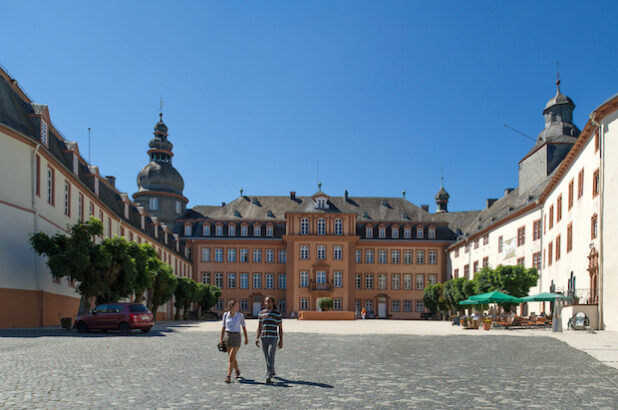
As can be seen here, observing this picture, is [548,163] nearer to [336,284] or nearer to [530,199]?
[530,199]

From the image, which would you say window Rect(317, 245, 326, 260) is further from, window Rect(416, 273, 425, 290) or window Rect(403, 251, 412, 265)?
window Rect(416, 273, 425, 290)

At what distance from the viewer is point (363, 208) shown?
84.8m

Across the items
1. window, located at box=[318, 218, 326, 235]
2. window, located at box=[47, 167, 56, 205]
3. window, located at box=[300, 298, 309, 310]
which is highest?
window, located at box=[47, 167, 56, 205]

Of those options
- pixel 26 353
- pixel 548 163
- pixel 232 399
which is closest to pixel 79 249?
pixel 26 353

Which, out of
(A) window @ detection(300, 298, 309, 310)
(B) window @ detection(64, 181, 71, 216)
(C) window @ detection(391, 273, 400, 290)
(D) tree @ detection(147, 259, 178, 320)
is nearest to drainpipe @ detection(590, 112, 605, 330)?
(D) tree @ detection(147, 259, 178, 320)

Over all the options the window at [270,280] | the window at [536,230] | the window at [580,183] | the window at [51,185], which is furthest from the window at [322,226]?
the window at [51,185]

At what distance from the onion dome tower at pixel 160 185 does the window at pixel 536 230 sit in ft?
148

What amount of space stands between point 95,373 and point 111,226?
36088mm

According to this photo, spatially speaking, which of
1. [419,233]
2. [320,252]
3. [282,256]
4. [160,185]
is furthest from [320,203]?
[160,185]

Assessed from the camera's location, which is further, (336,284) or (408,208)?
(408,208)

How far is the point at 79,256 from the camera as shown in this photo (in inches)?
1156

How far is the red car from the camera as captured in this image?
28.8 meters

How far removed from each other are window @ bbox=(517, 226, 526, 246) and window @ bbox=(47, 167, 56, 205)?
1504 inches

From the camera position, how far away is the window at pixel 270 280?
8031 centimetres
